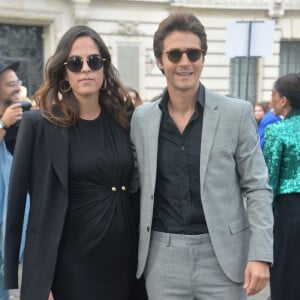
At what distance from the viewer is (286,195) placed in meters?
3.72

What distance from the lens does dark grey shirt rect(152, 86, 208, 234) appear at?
7.52 feet

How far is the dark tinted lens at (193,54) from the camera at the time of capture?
2.32 meters

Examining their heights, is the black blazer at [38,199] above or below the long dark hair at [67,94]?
below

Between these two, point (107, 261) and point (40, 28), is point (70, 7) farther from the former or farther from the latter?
point (107, 261)

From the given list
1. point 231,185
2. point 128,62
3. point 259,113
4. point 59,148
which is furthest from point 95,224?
point 128,62

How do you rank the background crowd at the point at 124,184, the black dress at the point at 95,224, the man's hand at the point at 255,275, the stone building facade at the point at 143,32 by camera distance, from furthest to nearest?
1. the stone building facade at the point at 143,32
2. the black dress at the point at 95,224
3. the background crowd at the point at 124,184
4. the man's hand at the point at 255,275

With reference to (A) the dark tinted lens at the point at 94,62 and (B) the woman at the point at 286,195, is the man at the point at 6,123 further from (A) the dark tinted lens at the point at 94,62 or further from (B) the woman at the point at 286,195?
(B) the woman at the point at 286,195

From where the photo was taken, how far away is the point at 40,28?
15.3 m

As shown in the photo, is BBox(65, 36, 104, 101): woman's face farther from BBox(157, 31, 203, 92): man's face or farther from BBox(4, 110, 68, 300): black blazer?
BBox(157, 31, 203, 92): man's face

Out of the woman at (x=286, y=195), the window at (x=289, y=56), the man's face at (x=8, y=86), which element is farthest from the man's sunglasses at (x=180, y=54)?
the window at (x=289, y=56)

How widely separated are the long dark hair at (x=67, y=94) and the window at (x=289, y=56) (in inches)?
636

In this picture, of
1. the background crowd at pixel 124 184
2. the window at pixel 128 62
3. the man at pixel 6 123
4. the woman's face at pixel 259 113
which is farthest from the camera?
the window at pixel 128 62

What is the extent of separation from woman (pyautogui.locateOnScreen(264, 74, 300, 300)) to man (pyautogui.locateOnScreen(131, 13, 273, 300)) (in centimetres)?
144

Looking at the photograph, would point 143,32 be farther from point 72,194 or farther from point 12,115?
point 72,194
